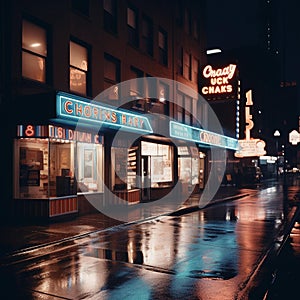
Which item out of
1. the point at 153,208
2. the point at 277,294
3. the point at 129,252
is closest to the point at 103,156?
the point at 153,208

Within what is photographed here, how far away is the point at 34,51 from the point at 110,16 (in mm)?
6186

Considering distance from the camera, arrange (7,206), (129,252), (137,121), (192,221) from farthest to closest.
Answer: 1. (137,121)
2. (192,221)
3. (7,206)
4. (129,252)

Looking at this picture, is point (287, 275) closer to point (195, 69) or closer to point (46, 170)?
point (46, 170)

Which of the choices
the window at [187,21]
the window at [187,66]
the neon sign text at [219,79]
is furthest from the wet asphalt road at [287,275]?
the window at [187,21]

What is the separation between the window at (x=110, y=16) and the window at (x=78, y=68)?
2474 millimetres

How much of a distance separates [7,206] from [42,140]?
2.55 meters

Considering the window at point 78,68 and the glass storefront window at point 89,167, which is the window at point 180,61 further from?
the glass storefront window at point 89,167

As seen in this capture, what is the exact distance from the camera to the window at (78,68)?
1720 centimetres

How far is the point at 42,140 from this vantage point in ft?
48.7

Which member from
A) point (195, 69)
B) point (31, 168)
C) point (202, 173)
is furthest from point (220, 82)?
point (31, 168)

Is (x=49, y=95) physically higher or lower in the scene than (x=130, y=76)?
lower

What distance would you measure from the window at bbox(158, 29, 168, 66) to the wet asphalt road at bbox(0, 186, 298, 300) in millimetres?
13959

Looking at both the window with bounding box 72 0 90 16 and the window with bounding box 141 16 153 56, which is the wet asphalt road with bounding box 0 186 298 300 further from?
the window with bounding box 141 16 153 56

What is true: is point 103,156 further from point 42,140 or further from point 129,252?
point 129,252
